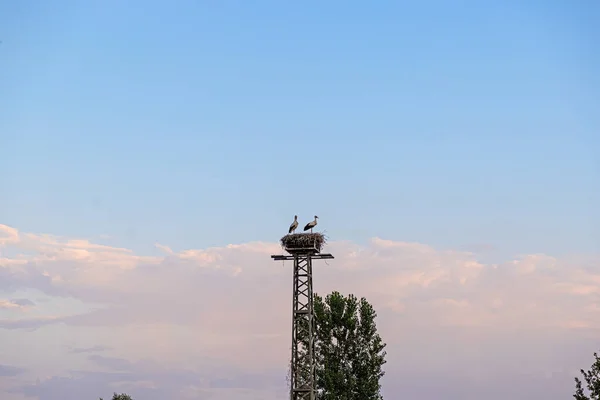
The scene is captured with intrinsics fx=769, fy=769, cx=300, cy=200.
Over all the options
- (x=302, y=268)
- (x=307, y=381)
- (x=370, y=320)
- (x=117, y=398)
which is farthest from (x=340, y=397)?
(x=117, y=398)

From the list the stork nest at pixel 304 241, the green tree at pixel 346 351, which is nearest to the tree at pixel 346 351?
the green tree at pixel 346 351

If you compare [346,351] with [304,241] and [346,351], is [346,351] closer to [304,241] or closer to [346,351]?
[346,351]

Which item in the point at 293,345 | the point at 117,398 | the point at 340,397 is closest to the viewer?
the point at 293,345

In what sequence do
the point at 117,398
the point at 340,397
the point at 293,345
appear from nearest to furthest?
the point at 293,345 < the point at 340,397 < the point at 117,398

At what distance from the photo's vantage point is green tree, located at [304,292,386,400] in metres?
49.4

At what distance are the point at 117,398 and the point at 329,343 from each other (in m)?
30.7

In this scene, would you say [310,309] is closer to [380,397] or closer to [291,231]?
[291,231]

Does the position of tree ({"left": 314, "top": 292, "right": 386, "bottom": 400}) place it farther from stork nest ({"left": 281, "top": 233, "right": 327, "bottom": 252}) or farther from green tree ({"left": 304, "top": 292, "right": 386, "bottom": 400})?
stork nest ({"left": 281, "top": 233, "right": 327, "bottom": 252})

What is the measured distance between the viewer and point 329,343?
168 feet

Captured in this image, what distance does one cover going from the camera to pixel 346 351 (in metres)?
50.7

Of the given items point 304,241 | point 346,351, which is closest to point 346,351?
point 346,351

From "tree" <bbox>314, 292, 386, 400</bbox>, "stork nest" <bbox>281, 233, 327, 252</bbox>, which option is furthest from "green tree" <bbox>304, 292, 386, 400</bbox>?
"stork nest" <bbox>281, 233, 327, 252</bbox>

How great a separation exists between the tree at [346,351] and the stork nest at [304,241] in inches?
490

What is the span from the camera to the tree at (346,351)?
4938 centimetres
